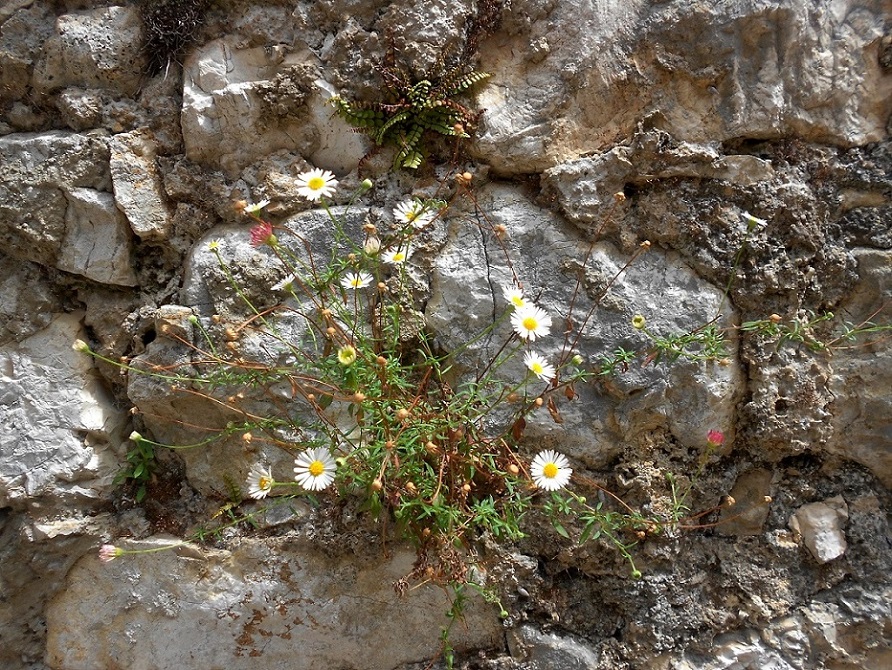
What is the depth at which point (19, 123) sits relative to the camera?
114 inches

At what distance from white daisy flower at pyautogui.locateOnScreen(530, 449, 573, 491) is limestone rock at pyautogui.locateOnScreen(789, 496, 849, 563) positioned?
3.91 ft

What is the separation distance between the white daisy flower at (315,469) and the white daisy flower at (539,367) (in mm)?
825

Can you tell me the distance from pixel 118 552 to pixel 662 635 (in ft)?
7.13

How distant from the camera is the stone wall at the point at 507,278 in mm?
2742

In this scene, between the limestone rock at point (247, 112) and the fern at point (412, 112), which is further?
the limestone rock at point (247, 112)

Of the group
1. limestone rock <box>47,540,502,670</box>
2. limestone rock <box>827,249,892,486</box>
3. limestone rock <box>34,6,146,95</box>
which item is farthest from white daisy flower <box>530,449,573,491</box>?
limestone rock <box>34,6,146,95</box>

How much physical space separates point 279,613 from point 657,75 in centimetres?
287

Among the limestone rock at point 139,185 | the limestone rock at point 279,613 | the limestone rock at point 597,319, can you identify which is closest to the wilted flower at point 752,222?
the limestone rock at point 597,319

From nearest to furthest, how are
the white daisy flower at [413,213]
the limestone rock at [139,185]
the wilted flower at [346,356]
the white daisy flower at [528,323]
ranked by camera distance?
the wilted flower at [346,356] < the white daisy flower at [528,323] < the white daisy flower at [413,213] < the limestone rock at [139,185]

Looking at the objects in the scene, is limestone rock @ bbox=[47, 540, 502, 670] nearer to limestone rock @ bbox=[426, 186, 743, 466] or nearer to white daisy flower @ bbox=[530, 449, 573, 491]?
white daisy flower @ bbox=[530, 449, 573, 491]

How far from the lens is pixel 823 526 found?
280 centimetres

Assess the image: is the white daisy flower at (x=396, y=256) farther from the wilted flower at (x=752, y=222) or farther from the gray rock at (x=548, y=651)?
the gray rock at (x=548, y=651)

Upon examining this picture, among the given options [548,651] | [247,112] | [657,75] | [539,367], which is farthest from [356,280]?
[548,651]

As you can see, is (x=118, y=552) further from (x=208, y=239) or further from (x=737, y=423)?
(x=737, y=423)
